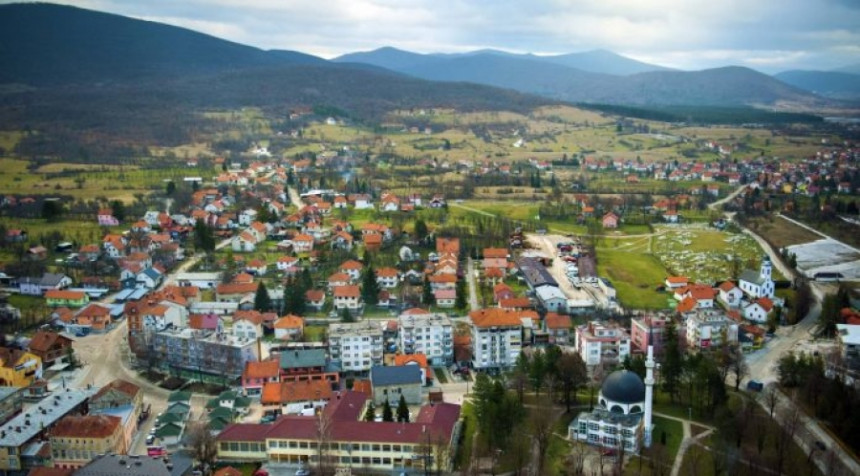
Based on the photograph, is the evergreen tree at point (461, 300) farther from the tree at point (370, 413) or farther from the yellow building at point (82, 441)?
the yellow building at point (82, 441)

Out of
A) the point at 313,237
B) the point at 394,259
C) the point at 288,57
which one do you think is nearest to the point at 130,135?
the point at 313,237

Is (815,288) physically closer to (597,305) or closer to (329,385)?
(597,305)

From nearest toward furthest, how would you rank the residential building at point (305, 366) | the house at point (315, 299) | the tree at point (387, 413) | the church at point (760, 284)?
the tree at point (387, 413), the residential building at point (305, 366), the house at point (315, 299), the church at point (760, 284)

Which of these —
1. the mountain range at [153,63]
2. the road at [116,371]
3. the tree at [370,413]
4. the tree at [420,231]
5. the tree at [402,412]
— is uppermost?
the mountain range at [153,63]

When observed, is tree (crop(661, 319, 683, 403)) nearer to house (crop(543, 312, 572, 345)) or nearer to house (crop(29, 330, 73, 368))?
house (crop(543, 312, 572, 345))

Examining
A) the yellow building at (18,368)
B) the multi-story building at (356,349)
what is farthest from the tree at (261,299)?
the yellow building at (18,368)

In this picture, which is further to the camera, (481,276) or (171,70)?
(171,70)

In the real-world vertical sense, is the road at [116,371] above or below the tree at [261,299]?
below

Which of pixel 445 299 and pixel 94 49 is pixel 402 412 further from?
pixel 94 49
